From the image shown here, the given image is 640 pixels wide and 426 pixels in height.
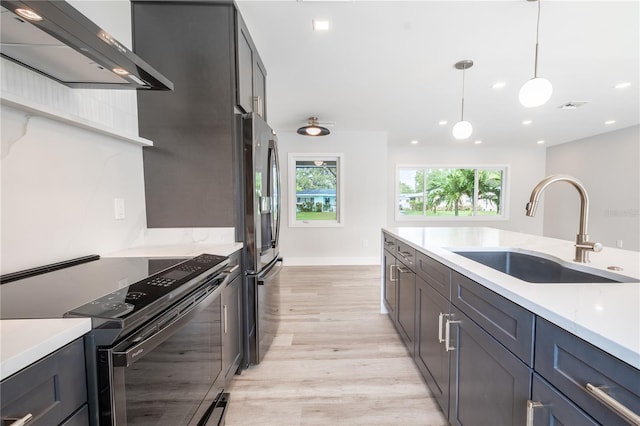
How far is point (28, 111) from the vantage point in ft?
3.69

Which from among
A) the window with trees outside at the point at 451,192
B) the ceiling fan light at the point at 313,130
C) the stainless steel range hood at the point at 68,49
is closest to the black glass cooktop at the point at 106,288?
the stainless steel range hood at the point at 68,49

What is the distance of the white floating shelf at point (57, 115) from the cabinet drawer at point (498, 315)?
6.37 ft

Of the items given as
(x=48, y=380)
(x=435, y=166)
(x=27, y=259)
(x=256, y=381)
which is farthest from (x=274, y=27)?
(x=435, y=166)

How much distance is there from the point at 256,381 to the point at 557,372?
175 centimetres

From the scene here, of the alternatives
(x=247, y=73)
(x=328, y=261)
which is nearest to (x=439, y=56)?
(x=247, y=73)

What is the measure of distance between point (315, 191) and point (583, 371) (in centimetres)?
477

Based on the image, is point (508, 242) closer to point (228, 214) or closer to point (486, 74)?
point (486, 74)

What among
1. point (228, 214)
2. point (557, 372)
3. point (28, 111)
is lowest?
point (557, 372)

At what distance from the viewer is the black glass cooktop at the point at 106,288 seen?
0.75m

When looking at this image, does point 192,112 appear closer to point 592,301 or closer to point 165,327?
point 165,327

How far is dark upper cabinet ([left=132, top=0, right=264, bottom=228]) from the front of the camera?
5.78 ft

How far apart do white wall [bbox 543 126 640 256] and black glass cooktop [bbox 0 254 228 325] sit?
7230mm

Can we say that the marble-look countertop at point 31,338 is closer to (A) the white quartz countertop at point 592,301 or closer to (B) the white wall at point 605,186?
(A) the white quartz countertop at point 592,301

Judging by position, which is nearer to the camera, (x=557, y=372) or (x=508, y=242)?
(x=557, y=372)
